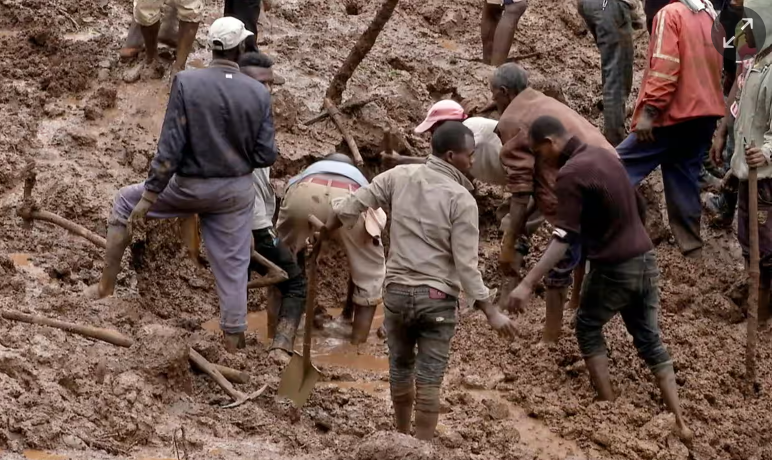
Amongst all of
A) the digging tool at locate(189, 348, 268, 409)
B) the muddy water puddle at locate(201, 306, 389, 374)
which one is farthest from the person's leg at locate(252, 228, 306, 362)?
the digging tool at locate(189, 348, 268, 409)

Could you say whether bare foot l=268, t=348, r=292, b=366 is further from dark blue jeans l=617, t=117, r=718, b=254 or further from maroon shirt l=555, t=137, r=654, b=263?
dark blue jeans l=617, t=117, r=718, b=254

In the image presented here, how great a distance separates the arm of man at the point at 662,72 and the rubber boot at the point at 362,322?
2.09m

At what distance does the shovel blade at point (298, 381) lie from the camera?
6.46 m

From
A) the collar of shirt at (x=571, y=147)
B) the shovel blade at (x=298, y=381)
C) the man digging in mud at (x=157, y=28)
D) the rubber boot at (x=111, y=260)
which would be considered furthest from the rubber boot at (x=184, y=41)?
the collar of shirt at (x=571, y=147)

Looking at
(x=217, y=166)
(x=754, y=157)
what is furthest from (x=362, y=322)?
(x=754, y=157)

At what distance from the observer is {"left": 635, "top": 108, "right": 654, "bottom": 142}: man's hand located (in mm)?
8148

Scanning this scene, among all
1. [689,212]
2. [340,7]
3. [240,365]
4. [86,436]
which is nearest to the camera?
[86,436]

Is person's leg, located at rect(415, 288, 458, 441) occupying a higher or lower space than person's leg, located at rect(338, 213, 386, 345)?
higher

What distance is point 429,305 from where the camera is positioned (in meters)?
5.89

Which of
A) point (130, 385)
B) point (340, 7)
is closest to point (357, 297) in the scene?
point (130, 385)

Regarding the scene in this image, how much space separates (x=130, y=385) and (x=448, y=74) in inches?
205

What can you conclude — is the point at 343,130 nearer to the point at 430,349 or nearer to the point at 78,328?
the point at 78,328

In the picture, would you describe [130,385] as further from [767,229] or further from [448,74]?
[448,74]

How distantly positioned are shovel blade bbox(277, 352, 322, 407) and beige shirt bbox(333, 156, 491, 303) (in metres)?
0.76
